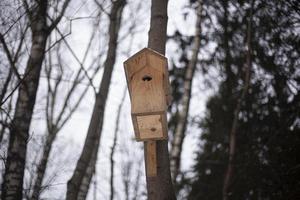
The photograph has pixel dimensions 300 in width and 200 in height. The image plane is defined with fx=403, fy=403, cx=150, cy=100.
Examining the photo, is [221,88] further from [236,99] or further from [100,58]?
[100,58]

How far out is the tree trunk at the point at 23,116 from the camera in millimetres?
4457

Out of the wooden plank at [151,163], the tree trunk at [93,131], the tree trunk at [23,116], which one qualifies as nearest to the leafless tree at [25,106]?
the tree trunk at [23,116]

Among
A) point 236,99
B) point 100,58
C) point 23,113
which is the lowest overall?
point 23,113

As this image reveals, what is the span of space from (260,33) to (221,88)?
1654mm

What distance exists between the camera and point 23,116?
15.8ft

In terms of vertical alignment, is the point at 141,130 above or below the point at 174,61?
below

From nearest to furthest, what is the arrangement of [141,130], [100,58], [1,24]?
[141,130] < [1,24] < [100,58]

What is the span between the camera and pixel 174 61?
841 centimetres

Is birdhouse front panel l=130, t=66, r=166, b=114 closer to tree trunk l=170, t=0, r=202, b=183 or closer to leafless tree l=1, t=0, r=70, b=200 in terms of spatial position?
leafless tree l=1, t=0, r=70, b=200

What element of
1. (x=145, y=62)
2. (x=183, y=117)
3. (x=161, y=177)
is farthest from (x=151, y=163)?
(x=183, y=117)

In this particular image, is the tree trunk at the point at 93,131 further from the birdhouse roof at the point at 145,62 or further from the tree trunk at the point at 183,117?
the birdhouse roof at the point at 145,62

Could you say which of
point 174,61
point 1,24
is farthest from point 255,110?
point 1,24

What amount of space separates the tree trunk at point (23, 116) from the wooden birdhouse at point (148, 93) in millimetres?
1397

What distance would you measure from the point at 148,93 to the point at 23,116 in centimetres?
214
